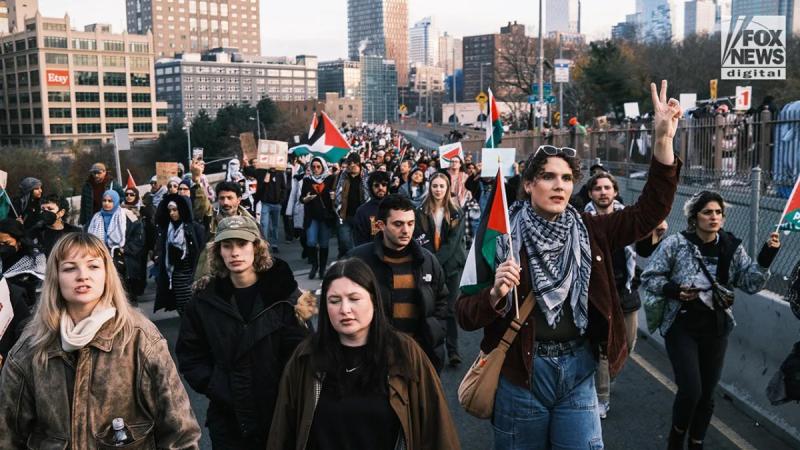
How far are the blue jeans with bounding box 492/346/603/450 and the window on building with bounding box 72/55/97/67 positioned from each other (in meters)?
157

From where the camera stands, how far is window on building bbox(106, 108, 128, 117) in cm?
15138

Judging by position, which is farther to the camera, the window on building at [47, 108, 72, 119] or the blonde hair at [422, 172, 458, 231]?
the window on building at [47, 108, 72, 119]

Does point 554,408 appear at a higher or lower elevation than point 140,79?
lower

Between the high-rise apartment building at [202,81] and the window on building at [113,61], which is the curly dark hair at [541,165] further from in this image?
the high-rise apartment building at [202,81]

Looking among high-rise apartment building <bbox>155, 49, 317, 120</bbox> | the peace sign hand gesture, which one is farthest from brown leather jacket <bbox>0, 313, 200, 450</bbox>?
high-rise apartment building <bbox>155, 49, 317, 120</bbox>

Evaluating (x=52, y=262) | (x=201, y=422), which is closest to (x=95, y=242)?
(x=52, y=262)

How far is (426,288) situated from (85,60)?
157m

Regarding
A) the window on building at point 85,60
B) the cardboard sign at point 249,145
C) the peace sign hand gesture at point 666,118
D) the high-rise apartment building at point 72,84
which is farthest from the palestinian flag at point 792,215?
the window on building at point 85,60

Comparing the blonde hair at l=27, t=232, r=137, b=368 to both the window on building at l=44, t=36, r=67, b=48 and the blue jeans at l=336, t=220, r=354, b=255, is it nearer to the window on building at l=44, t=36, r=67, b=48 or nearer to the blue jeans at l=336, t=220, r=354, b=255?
A: the blue jeans at l=336, t=220, r=354, b=255

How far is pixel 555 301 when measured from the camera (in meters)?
3.47

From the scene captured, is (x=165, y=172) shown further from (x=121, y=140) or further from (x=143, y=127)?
(x=143, y=127)

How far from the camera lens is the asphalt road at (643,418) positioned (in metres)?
5.62

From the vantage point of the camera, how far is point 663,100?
3555mm

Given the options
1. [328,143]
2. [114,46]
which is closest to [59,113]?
[114,46]
